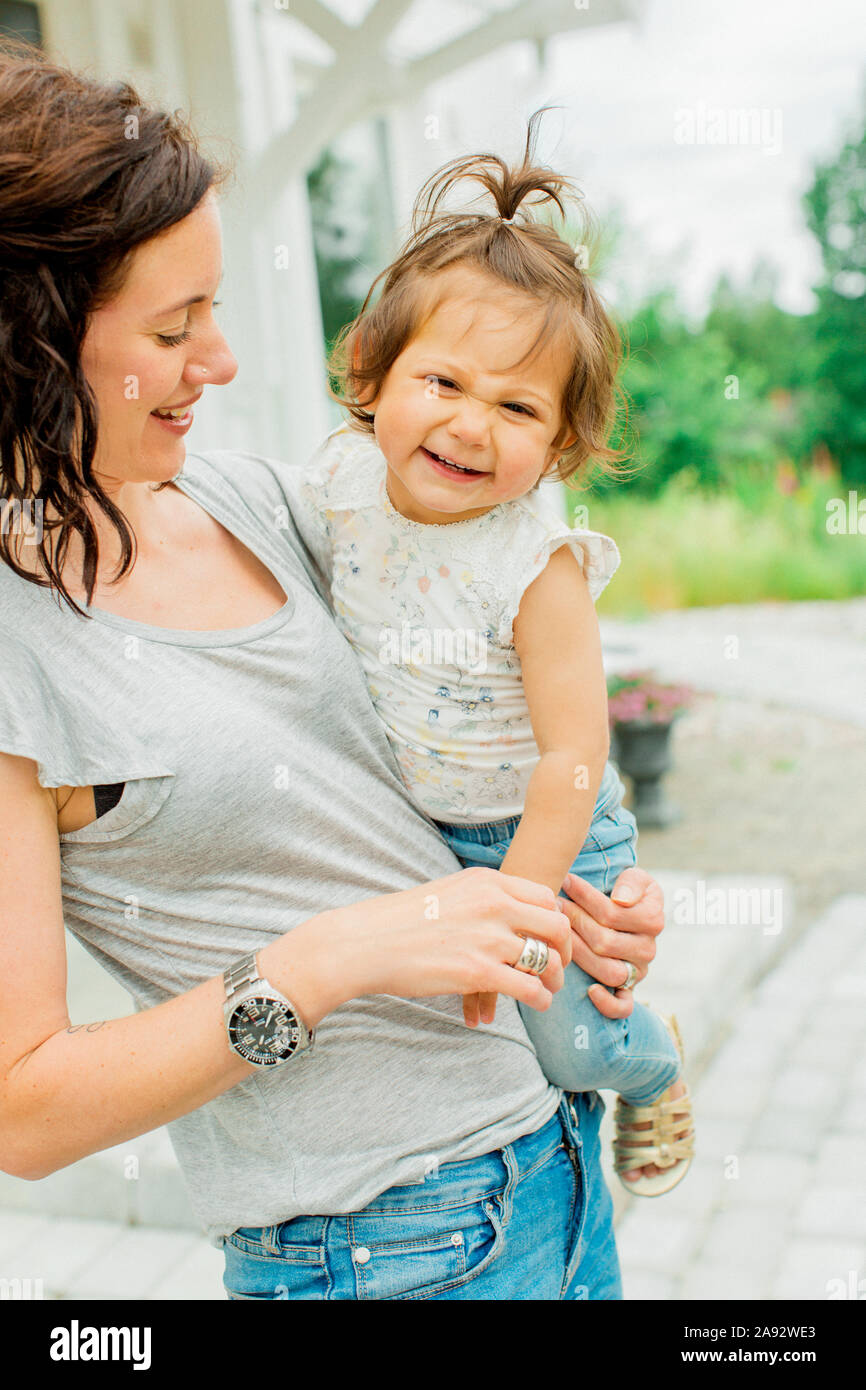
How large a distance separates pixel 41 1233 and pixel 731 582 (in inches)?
406

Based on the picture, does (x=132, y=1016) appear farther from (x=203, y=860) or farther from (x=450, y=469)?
(x=450, y=469)

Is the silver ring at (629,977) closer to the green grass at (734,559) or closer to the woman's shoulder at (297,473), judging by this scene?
the woman's shoulder at (297,473)

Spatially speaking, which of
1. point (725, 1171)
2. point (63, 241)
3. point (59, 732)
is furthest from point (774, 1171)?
point (63, 241)

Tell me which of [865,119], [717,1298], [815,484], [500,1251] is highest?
[865,119]

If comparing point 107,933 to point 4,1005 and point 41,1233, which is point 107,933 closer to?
point 4,1005

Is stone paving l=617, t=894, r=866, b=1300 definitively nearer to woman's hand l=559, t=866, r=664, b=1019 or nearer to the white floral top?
woman's hand l=559, t=866, r=664, b=1019

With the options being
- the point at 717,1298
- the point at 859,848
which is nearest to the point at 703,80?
the point at 859,848

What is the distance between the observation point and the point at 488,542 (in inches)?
56.5

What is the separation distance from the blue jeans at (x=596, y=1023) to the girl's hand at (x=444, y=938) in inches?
10.7

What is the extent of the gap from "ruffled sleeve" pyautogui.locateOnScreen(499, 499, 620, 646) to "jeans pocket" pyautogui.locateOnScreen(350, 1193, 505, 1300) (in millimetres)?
611

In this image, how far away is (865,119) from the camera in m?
19.0

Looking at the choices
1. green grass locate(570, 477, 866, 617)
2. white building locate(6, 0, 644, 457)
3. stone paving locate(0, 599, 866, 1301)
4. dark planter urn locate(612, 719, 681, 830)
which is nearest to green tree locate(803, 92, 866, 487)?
green grass locate(570, 477, 866, 617)

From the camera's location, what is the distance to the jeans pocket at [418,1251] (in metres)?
1.15

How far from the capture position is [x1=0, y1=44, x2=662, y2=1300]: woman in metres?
1.02
